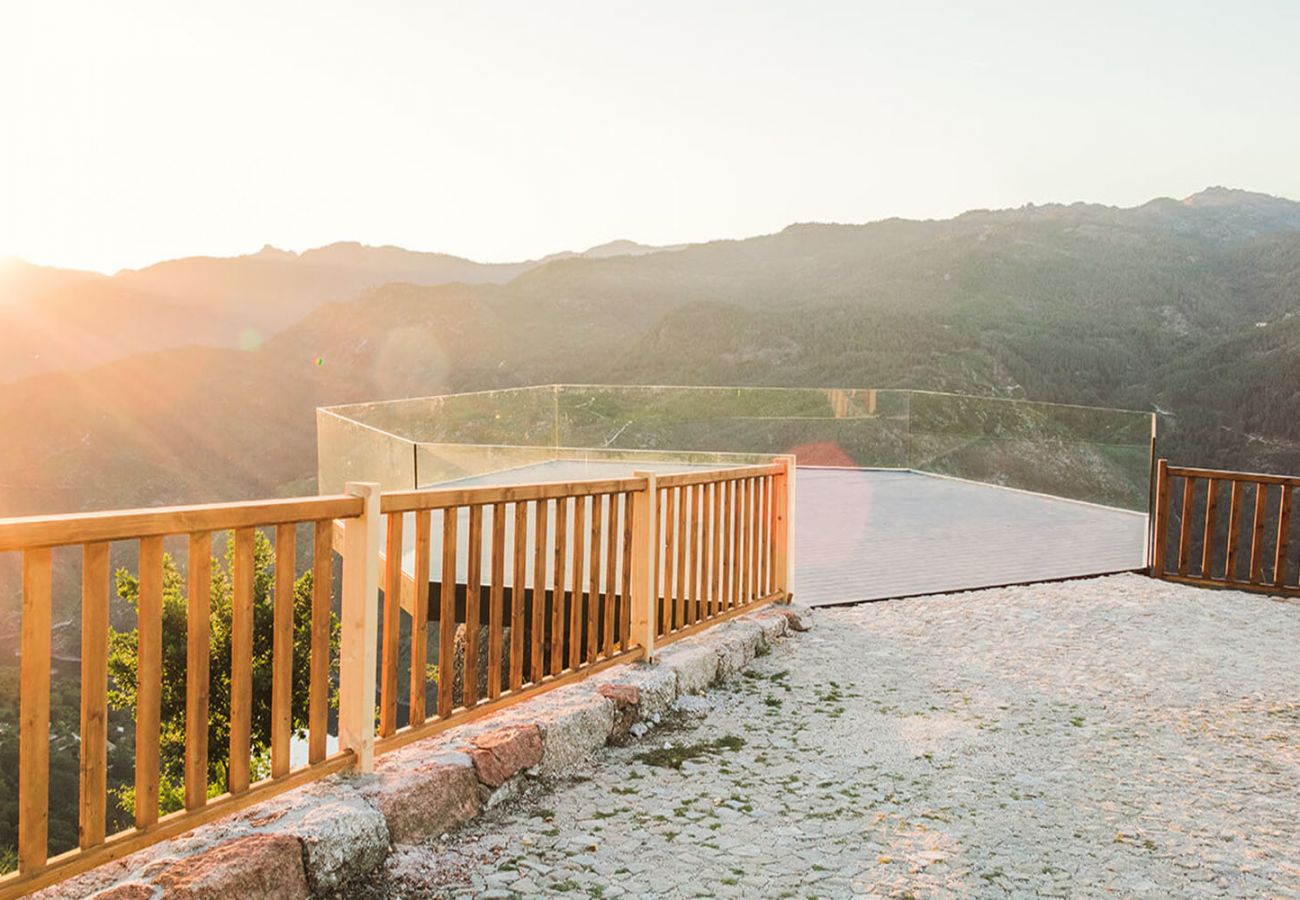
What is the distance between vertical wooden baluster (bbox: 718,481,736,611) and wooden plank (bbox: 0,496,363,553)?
9.43 feet

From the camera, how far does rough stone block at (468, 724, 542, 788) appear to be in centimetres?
301

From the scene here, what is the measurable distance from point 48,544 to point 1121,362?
62.6 metres

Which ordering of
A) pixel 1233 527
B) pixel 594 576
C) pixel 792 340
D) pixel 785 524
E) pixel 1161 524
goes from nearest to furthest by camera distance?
pixel 594 576, pixel 785 524, pixel 1233 527, pixel 1161 524, pixel 792 340

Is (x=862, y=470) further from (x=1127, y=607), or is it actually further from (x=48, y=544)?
(x=48, y=544)

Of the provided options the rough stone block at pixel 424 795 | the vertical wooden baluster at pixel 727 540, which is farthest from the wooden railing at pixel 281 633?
the vertical wooden baluster at pixel 727 540

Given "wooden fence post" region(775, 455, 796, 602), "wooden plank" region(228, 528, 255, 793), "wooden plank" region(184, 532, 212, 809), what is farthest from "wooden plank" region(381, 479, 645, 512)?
"wooden fence post" region(775, 455, 796, 602)

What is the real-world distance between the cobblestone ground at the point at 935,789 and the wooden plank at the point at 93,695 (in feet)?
2.43

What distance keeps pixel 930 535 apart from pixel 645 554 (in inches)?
231

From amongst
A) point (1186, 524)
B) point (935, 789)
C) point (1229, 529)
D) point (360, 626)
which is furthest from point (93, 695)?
point (1186, 524)

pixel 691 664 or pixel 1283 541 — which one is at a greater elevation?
pixel 1283 541

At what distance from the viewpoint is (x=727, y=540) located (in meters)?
5.32

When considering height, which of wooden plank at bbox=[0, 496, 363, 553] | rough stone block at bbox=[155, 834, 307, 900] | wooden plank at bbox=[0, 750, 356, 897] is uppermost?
wooden plank at bbox=[0, 496, 363, 553]

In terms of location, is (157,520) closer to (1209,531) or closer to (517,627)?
(517,627)

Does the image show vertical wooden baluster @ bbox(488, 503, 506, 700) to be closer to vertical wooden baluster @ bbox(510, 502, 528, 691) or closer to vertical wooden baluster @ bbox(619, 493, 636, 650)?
vertical wooden baluster @ bbox(510, 502, 528, 691)
